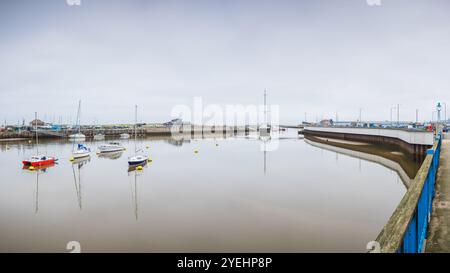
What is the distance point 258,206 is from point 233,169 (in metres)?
11.7

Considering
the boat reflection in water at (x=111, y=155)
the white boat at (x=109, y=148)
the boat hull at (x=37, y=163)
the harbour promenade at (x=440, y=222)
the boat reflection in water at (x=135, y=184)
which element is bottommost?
the boat reflection in water at (x=135, y=184)

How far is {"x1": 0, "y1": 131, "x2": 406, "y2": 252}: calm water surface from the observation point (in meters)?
9.60

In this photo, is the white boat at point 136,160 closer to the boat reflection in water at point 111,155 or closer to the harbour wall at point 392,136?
the boat reflection in water at point 111,155

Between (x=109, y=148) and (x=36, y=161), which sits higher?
(x=109, y=148)

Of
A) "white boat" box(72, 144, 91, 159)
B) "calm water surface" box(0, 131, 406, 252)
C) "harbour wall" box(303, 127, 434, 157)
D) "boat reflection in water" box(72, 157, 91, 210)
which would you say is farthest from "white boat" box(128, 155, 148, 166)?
"harbour wall" box(303, 127, 434, 157)

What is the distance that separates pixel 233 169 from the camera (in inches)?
990

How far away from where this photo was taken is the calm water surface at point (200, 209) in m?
9.60

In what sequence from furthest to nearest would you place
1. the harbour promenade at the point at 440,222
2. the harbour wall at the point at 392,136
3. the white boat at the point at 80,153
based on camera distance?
1. the white boat at the point at 80,153
2. the harbour wall at the point at 392,136
3. the harbour promenade at the point at 440,222

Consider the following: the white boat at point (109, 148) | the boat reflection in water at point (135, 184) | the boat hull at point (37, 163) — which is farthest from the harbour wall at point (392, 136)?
the white boat at point (109, 148)

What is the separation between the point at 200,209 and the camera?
527 inches

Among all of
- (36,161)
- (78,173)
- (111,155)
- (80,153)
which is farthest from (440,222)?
(111,155)

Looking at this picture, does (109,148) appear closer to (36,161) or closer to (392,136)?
(36,161)
